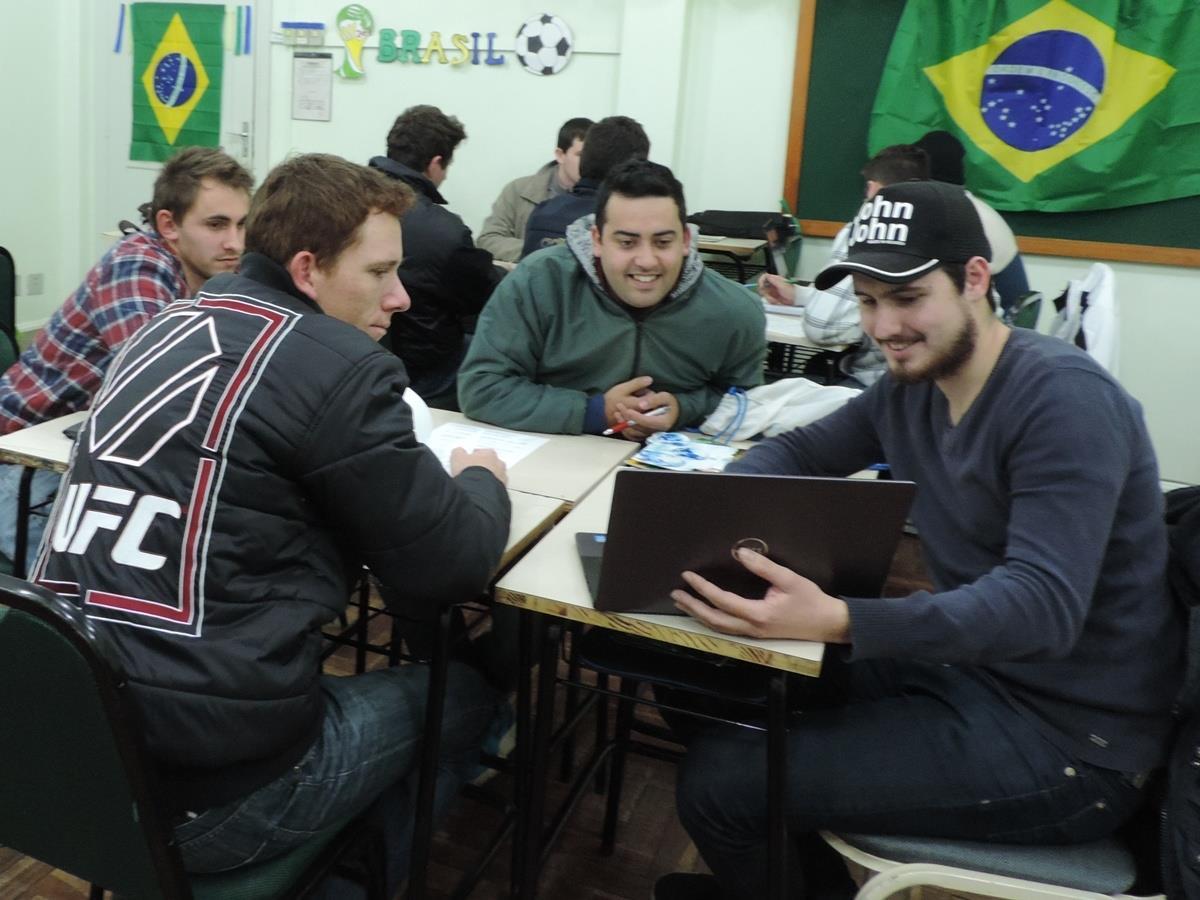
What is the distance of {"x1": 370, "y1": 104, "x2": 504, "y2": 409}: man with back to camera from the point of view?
310 cm

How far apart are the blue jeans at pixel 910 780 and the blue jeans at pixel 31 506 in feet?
4.29

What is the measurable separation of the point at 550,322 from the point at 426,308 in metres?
1.10

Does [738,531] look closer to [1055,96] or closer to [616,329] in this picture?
[616,329]

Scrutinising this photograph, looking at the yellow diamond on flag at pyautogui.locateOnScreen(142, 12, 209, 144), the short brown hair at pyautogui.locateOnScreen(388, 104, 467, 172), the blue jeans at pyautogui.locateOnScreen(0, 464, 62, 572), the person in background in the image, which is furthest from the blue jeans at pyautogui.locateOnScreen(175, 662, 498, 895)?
the yellow diamond on flag at pyautogui.locateOnScreen(142, 12, 209, 144)

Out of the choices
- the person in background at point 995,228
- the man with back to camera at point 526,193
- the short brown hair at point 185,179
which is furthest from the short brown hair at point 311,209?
the man with back to camera at point 526,193

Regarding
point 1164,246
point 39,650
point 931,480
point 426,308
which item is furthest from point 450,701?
point 1164,246

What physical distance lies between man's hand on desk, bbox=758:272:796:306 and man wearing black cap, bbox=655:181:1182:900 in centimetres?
235

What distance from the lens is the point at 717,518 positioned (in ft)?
3.82

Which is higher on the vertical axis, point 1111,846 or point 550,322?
point 550,322

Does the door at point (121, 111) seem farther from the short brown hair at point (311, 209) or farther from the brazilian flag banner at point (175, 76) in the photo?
the short brown hair at point (311, 209)

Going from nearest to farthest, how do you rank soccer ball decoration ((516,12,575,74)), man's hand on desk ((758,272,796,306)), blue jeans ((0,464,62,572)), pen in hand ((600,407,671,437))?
1. blue jeans ((0,464,62,572))
2. pen in hand ((600,407,671,437))
3. man's hand on desk ((758,272,796,306))
4. soccer ball decoration ((516,12,575,74))

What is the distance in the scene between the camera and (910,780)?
48.7 inches

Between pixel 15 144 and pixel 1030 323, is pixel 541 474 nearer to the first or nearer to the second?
pixel 1030 323

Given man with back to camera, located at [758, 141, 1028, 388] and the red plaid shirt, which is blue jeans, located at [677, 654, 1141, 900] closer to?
the red plaid shirt
